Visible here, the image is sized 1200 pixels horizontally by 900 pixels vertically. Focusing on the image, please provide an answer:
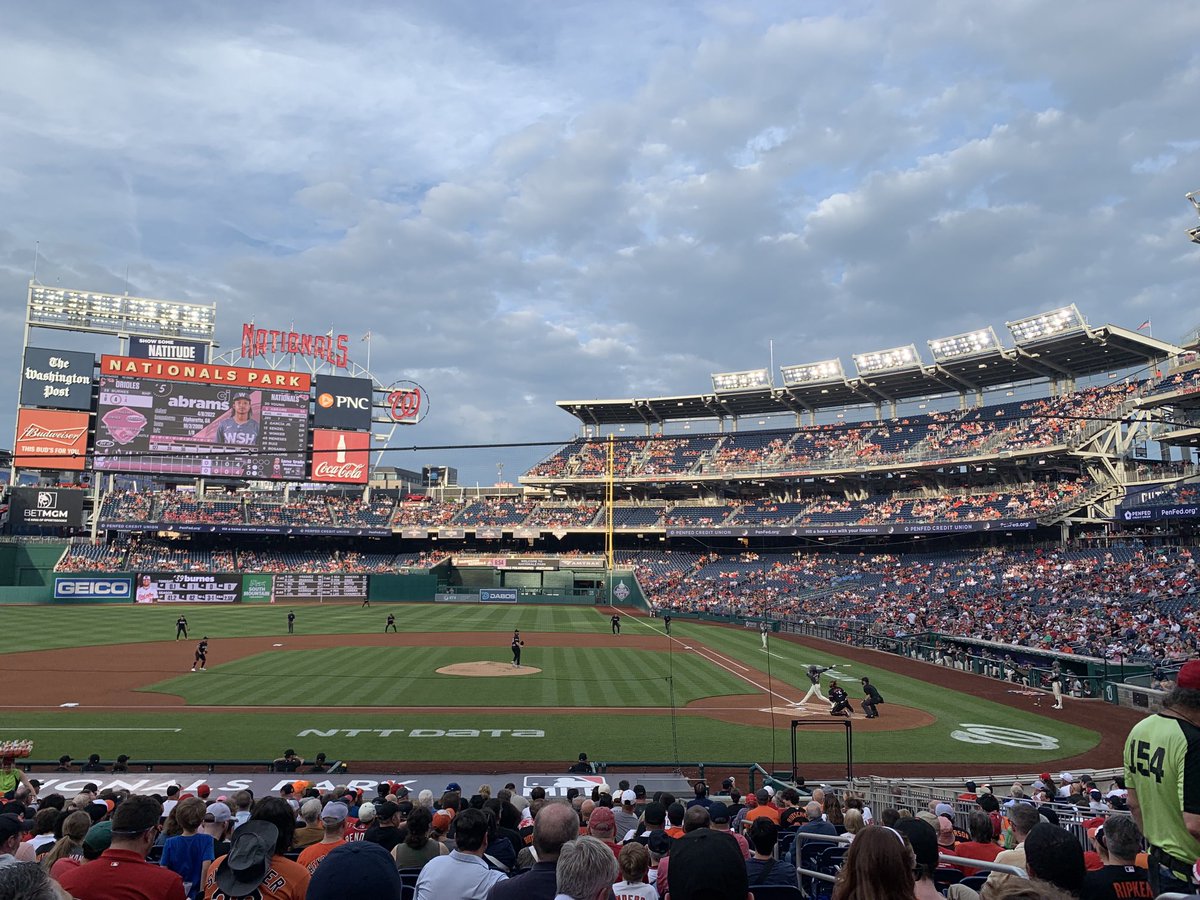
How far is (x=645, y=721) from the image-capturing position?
24000mm

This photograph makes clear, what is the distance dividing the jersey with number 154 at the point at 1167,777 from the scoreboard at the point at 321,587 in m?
66.6

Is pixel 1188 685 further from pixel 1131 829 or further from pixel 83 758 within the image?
pixel 83 758

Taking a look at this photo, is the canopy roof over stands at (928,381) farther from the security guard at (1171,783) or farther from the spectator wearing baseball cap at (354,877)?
the spectator wearing baseball cap at (354,877)

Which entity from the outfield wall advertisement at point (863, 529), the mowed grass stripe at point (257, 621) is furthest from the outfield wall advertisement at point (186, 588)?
the outfield wall advertisement at point (863, 529)

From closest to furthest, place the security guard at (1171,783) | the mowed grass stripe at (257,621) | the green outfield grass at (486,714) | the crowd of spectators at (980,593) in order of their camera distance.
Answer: the security guard at (1171,783) < the green outfield grass at (486,714) < the crowd of spectators at (980,593) < the mowed grass stripe at (257,621)

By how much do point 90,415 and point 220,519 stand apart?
16.2m

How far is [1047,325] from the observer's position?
188 ft

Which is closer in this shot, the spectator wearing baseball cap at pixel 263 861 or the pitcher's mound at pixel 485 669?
the spectator wearing baseball cap at pixel 263 861

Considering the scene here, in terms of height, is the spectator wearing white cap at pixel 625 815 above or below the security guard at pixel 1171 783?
below

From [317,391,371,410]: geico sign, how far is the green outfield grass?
3469 centimetres

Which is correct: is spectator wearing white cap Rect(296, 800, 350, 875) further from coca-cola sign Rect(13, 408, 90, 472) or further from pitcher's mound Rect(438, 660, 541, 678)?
coca-cola sign Rect(13, 408, 90, 472)

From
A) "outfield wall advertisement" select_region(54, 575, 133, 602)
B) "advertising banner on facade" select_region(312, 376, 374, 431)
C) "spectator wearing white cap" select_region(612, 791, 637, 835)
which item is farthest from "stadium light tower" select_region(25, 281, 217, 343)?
"spectator wearing white cap" select_region(612, 791, 637, 835)

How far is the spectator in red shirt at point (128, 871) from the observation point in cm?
425

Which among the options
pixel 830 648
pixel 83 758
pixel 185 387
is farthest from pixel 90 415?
pixel 830 648
